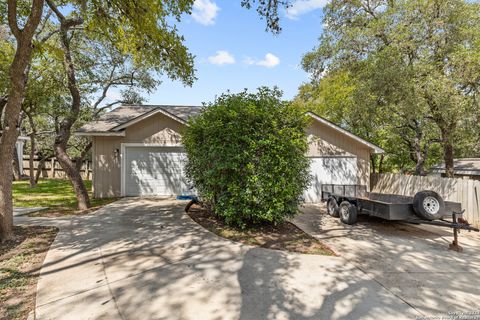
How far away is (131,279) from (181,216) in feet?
12.9

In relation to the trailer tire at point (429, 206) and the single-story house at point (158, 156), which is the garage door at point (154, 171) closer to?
the single-story house at point (158, 156)

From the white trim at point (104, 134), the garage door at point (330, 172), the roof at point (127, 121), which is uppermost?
the roof at point (127, 121)

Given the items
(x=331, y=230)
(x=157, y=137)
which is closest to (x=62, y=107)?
(x=157, y=137)

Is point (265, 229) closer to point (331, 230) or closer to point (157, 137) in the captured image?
point (331, 230)

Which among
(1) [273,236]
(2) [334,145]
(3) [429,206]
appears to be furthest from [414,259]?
(2) [334,145]

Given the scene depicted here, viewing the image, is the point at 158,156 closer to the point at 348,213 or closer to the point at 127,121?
the point at 127,121

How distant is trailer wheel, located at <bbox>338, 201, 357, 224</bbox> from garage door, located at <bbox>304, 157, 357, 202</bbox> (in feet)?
12.8

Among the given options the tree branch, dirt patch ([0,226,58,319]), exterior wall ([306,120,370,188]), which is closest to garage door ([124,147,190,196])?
dirt patch ([0,226,58,319])

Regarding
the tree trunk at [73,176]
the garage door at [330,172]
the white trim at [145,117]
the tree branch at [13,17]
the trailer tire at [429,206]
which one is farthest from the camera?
the garage door at [330,172]

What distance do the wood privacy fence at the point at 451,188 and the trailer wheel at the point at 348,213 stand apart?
3681 mm

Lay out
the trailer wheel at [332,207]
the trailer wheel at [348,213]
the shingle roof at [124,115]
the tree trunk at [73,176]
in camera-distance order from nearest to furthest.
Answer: the trailer wheel at [348,213] → the trailer wheel at [332,207] → the tree trunk at [73,176] → the shingle roof at [124,115]

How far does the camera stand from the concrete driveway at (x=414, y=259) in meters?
3.47

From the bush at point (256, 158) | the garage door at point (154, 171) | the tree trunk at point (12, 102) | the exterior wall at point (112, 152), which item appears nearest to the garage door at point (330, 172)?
the bush at point (256, 158)

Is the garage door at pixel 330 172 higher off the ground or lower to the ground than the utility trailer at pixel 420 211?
higher
